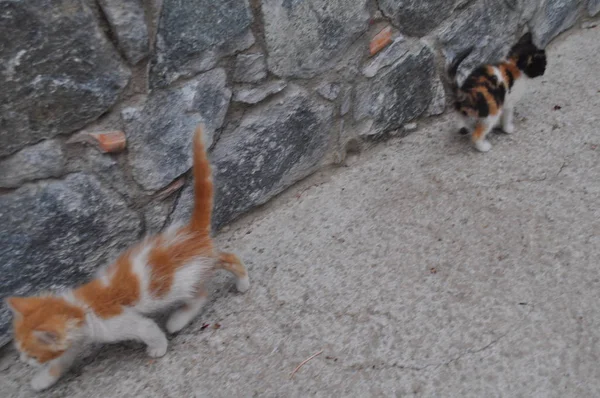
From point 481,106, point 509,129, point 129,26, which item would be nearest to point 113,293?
point 129,26

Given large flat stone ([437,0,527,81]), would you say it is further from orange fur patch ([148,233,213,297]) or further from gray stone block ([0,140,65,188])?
gray stone block ([0,140,65,188])

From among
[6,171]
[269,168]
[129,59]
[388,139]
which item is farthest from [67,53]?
[388,139]

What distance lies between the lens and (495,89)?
2740 mm

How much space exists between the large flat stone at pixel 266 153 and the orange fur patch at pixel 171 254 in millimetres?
294

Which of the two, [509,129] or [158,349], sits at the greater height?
[158,349]

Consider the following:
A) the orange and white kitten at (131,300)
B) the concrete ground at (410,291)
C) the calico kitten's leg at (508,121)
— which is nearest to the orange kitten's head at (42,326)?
the orange and white kitten at (131,300)

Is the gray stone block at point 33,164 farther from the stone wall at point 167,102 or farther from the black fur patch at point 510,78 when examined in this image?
the black fur patch at point 510,78

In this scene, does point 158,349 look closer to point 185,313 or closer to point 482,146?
point 185,313

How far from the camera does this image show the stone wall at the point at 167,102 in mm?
1805

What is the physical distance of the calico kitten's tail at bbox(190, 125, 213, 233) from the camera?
191 centimetres

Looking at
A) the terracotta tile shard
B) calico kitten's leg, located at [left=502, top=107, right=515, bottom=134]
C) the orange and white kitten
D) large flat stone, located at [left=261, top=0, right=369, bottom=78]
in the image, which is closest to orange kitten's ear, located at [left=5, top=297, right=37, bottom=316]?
the orange and white kitten

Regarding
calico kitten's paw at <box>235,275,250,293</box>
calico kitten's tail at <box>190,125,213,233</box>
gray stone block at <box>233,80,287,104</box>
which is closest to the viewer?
calico kitten's tail at <box>190,125,213,233</box>

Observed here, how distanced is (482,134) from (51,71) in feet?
6.35

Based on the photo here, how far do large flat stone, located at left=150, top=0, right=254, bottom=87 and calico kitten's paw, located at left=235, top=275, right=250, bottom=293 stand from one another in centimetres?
78
